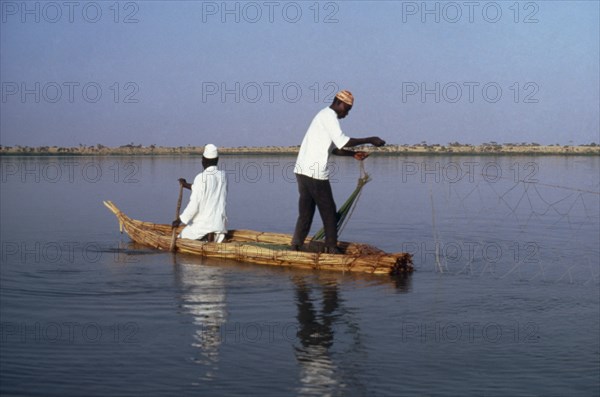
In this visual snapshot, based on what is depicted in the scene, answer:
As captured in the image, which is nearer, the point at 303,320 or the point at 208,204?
the point at 303,320

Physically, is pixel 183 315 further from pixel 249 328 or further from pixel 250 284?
pixel 250 284

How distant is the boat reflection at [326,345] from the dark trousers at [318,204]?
1.35 meters

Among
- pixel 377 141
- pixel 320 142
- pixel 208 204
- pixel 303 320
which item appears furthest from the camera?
pixel 208 204

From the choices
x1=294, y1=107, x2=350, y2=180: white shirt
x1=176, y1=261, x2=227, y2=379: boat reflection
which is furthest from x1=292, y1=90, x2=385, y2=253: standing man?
x1=176, y1=261, x2=227, y2=379: boat reflection

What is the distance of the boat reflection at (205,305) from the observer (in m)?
5.92

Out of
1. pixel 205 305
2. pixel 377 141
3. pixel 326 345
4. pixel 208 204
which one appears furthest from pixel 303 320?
pixel 208 204

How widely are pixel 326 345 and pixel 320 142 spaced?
11.9 ft

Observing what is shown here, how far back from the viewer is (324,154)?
9359mm

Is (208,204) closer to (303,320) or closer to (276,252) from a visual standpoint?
(276,252)

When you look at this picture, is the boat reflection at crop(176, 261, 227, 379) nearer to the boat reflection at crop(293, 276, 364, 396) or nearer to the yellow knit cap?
the boat reflection at crop(293, 276, 364, 396)

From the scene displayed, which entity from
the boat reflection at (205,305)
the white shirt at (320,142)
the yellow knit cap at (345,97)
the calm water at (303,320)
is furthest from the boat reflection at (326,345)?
the yellow knit cap at (345,97)

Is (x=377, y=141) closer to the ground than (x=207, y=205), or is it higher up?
higher up

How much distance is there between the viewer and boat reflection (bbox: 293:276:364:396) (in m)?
5.27

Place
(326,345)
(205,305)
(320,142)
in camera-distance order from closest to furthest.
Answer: (326,345) → (205,305) → (320,142)
